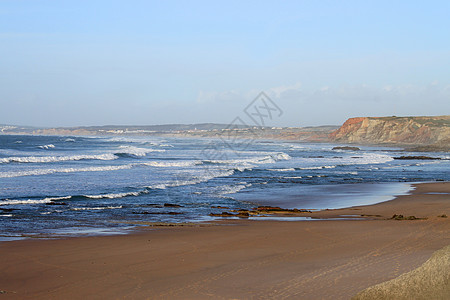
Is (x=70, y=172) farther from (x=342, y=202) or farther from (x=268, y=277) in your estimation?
(x=268, y=277)

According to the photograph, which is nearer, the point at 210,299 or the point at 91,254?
the point at 210,299

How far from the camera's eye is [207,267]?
8.40 metres

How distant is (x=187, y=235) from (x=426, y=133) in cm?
10270

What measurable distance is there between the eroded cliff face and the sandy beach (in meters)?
95.8

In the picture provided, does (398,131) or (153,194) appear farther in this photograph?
(398,131)

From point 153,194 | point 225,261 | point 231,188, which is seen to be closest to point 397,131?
point 231,188

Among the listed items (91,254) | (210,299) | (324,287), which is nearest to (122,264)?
(91,254)

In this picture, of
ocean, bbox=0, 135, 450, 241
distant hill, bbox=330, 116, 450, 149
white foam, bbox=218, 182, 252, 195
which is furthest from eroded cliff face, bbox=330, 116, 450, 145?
white foam, bbox=218, 182, 252, 195

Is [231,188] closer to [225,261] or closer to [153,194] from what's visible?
[153,194]

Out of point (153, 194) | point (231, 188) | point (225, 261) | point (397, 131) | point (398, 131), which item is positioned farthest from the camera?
point (397, 131)

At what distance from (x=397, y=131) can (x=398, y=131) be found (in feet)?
1.09

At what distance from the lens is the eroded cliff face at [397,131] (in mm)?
102938

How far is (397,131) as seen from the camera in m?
113

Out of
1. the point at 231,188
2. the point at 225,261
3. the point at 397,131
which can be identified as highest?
the point at 397,131
